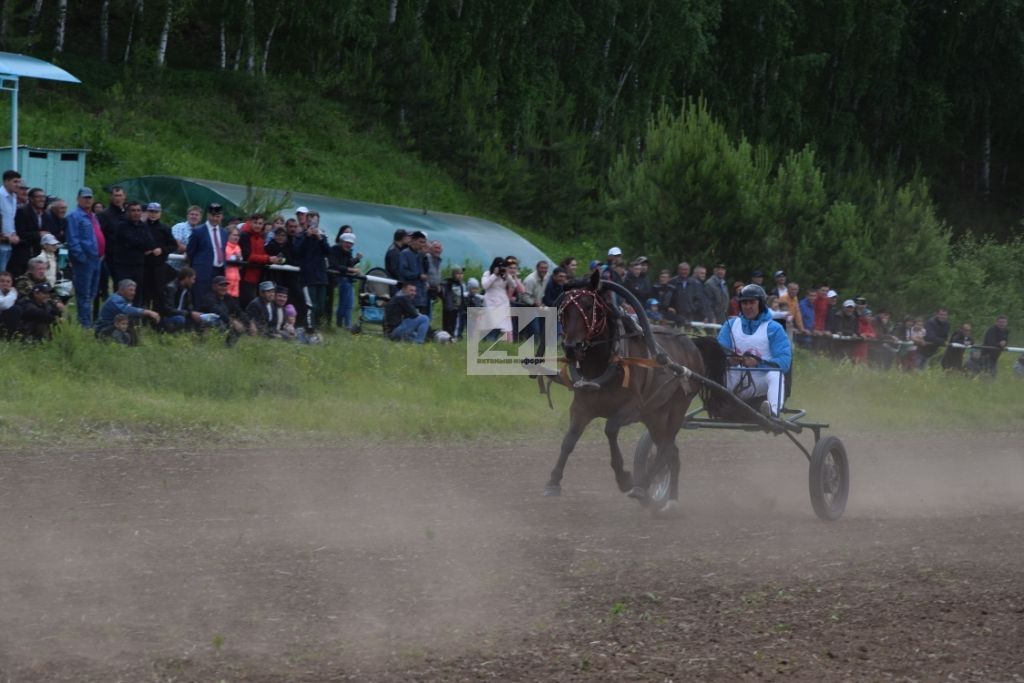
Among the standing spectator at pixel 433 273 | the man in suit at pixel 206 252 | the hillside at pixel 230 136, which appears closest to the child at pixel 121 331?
the man in suit at pixel 206 252

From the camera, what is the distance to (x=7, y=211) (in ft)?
47.6

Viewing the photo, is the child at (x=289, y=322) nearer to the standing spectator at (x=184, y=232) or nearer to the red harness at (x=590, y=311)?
the standing spectator at (x=184, y=232)

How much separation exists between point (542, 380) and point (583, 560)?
1.94 meters

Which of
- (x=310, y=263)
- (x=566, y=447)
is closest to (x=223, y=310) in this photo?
(x=310, y=263)

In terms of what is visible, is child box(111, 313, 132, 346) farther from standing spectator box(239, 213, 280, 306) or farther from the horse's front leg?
the horse's front leg

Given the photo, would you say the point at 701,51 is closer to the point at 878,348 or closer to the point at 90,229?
the point at 878,348

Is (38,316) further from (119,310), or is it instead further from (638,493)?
(638,493)

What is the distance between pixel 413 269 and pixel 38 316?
201 inches

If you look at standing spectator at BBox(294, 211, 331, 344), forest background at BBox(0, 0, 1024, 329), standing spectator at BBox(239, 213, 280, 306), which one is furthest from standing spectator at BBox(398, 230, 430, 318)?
forest background at BBox(0, 0, 1024, 329)

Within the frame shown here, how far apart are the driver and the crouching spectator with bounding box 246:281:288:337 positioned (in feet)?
22.6

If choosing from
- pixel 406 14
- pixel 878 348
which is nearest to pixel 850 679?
pixel 878 348

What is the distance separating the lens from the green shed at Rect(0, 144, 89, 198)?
69.3 ft

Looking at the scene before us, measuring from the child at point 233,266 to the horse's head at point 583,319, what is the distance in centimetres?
742

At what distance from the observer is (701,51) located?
40500mm
